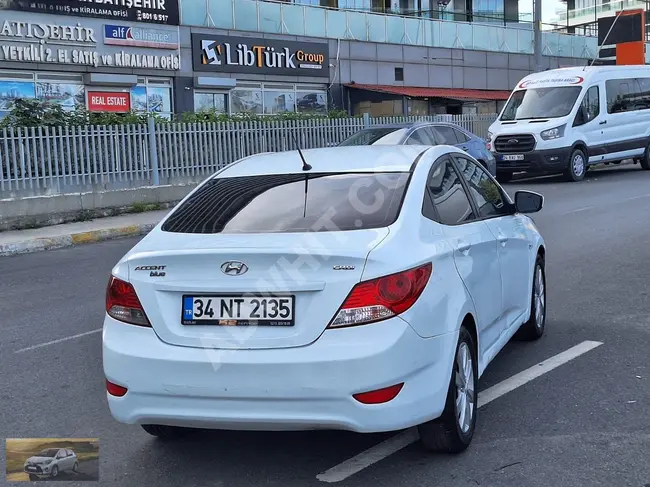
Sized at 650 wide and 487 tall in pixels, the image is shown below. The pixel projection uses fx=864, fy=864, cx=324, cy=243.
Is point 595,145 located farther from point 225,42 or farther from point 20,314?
point 20,314

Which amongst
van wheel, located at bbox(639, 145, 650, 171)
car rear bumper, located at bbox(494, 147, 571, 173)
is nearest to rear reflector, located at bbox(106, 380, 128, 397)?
car rear bumper, located at bbox(494, 147, 571, 173)

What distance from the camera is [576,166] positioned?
20.6 m

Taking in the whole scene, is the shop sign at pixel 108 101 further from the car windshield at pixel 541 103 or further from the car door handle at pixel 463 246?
the car door handle at pixel 463 246

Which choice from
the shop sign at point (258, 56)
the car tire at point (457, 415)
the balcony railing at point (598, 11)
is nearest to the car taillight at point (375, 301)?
the car tire at point (457, 415)

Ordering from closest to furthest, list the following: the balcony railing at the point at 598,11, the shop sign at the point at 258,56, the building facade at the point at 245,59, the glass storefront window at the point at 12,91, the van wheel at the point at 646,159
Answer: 1. the van wheel at the point at 646,159
2. the glass storefront window at the point at 12,91
3. the building facade at the point at 245,59
4. the shop sign at the point at 258,56
5. the balcony railing at the point at 598,11

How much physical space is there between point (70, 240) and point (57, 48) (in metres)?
13.1

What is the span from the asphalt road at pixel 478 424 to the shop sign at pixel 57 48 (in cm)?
1669

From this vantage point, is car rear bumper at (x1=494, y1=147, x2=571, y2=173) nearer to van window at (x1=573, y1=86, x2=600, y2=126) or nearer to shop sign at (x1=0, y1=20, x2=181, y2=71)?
van window at (x1=573, y1=86, x2=600, y2=126)

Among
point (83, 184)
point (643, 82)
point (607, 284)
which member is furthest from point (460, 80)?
point (607, 284)

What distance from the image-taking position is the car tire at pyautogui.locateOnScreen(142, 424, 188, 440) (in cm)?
460

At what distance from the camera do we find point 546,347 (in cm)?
639

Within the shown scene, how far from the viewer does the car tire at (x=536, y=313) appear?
6.42m

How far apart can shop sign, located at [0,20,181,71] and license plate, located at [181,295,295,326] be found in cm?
2186

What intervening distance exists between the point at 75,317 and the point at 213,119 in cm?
1118
